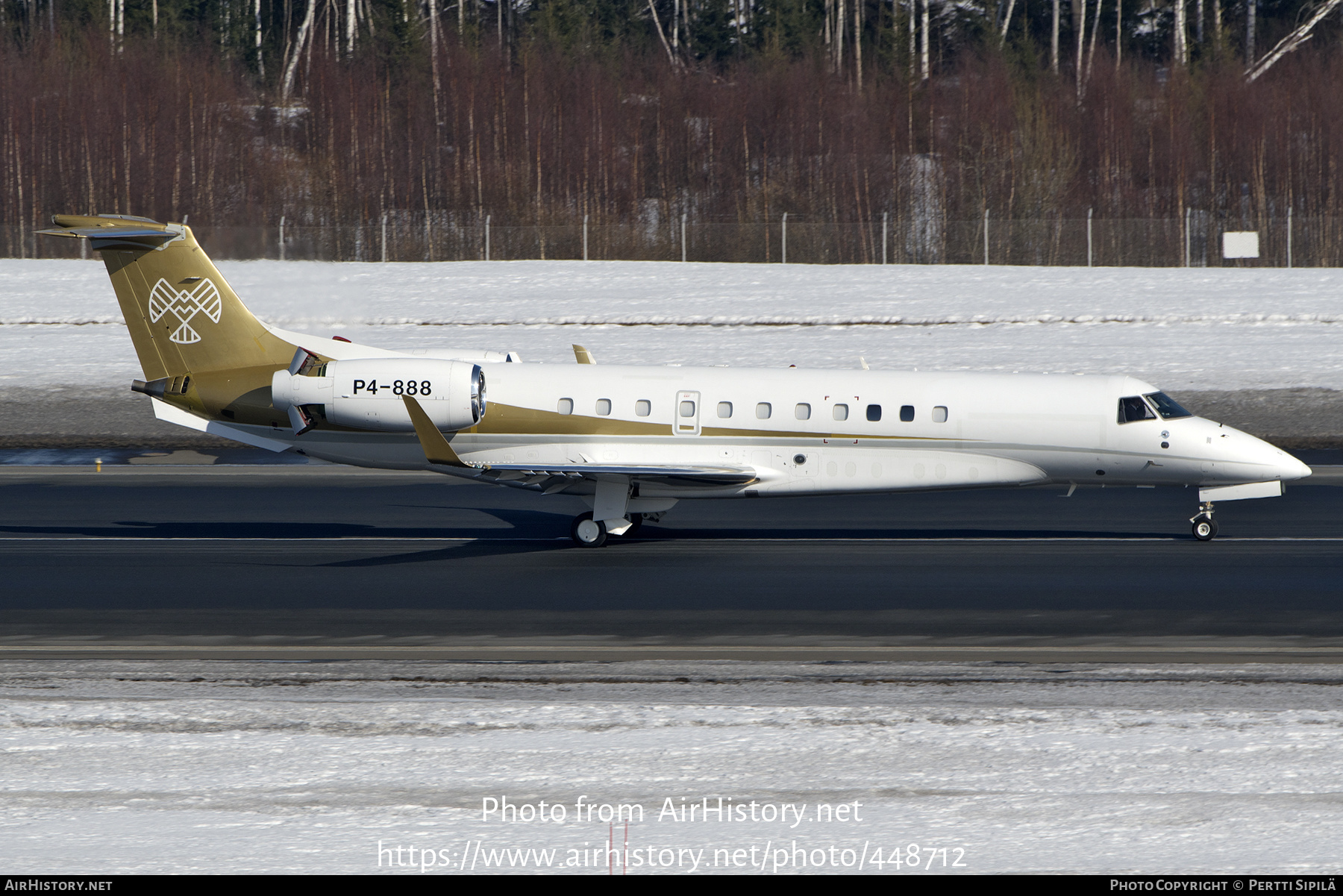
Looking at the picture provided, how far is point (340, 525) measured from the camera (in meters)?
21.9

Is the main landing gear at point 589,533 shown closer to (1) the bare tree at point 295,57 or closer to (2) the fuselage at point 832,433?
(2) the fuselage at point 832,433

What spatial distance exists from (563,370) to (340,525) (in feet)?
14.9

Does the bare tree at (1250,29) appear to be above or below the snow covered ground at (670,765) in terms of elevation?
above

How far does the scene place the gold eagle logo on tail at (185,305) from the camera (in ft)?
67.7

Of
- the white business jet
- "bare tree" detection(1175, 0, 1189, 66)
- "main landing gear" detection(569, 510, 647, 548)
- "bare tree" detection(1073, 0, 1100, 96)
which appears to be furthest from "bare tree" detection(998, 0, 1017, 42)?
"main landing gear" detection(569, 510, 647, 548)

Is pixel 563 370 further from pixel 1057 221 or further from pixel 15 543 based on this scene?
pixel 1057 221

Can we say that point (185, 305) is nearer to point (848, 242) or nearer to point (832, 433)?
point (832, 433)

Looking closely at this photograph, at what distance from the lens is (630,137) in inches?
2601

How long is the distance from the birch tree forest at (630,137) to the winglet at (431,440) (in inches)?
1749

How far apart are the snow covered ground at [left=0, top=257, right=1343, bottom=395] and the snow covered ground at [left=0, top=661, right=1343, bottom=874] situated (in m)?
18.6

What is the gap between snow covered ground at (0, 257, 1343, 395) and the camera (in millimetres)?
38844

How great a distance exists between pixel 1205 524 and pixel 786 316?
28621 millimetres

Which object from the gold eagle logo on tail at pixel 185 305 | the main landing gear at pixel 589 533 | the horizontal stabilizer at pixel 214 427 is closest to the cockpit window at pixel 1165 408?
the main landing gear at pixel 589 533

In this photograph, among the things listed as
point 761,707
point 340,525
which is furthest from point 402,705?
point 340,525
